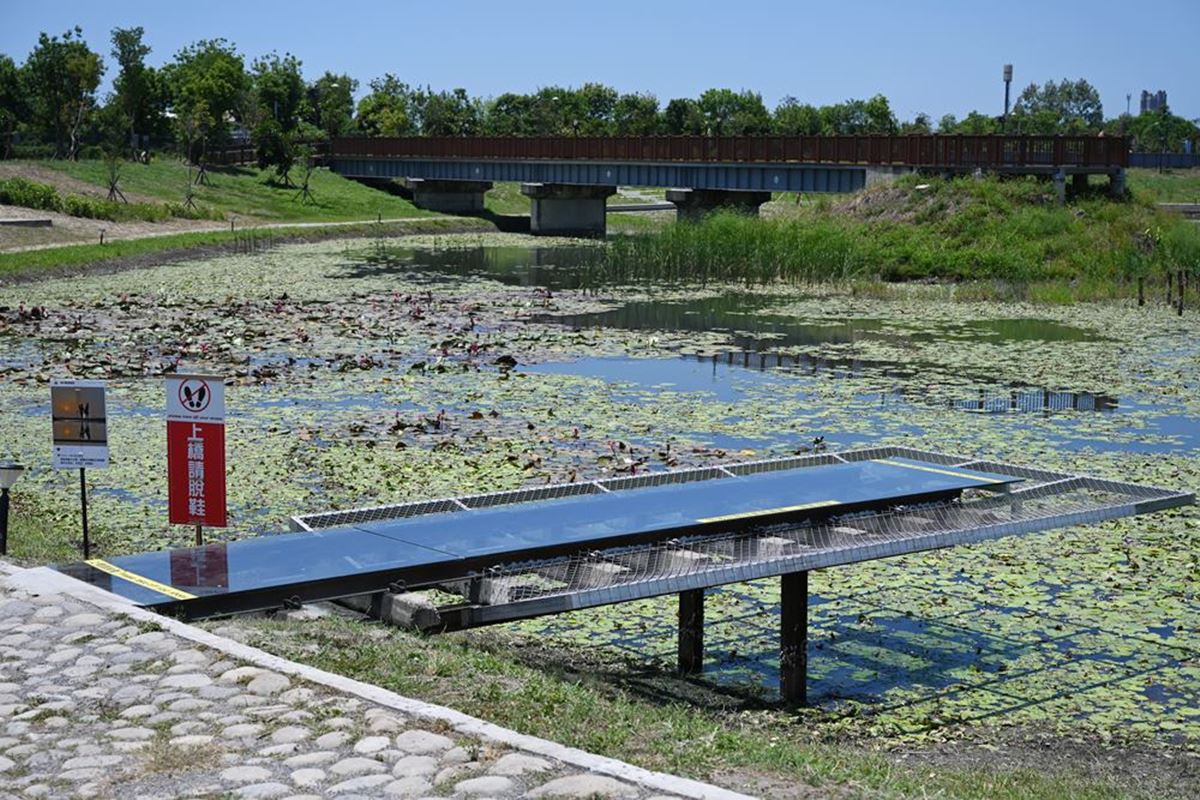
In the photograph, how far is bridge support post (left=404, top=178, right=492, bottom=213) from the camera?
80250mm

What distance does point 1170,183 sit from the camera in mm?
92312

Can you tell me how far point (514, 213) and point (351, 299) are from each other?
4646 centimetres

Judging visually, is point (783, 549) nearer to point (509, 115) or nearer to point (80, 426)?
point (80, 426)

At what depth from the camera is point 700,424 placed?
2012 centimetres

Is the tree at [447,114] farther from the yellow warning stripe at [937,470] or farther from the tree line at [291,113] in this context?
the yellow warning stripe at [937,470]

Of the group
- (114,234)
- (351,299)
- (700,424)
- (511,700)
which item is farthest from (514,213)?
(511,700)

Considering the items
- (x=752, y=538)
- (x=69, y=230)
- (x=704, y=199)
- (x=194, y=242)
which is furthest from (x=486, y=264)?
(x=752, y=538)

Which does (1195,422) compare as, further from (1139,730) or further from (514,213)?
(514,213)

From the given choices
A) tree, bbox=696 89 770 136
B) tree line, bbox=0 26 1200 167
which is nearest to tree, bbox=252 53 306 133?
tree line, bbox=0 26 1200 167

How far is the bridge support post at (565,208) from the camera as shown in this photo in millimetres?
71062

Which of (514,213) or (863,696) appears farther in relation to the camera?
(514,213)

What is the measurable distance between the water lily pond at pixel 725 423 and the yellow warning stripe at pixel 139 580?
1.56 metres

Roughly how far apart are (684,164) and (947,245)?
19.7m

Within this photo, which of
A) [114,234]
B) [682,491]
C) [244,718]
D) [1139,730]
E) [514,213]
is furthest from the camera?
[514,213]
